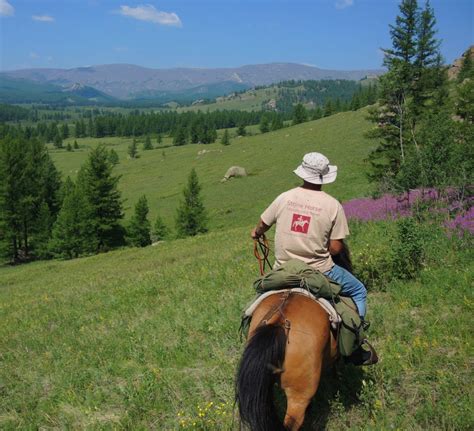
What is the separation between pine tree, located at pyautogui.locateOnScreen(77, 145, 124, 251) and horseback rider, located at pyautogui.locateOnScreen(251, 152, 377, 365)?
1897 inches

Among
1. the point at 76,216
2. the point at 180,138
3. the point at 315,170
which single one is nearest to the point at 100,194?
the point at 76,216

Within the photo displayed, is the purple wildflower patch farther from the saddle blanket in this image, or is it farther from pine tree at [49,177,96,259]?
pine tree at [49,177,96,259]

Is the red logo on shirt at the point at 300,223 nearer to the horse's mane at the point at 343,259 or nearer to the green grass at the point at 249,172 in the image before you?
the horse's mane at the point at 343,259

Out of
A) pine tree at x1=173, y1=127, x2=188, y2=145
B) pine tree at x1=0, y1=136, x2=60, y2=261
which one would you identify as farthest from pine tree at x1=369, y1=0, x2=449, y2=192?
pine tree at x1=173, y1=127, x2=188, y2=145

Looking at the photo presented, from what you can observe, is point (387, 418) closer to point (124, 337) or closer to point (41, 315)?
point (124, 337)

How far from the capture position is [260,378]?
4.00 meters

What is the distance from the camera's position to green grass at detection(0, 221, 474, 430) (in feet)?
17.0

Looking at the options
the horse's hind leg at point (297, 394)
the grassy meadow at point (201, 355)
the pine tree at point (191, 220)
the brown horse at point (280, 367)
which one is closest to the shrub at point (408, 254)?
the grassy meadow at point (201, 355)

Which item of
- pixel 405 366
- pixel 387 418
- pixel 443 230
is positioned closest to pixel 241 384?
pixel 387 418

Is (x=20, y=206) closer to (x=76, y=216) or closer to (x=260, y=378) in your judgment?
(x=76, y=216)

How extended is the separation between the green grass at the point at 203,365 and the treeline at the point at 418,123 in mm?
5811

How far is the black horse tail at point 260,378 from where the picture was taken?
157 inches

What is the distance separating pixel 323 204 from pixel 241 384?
7.84ft

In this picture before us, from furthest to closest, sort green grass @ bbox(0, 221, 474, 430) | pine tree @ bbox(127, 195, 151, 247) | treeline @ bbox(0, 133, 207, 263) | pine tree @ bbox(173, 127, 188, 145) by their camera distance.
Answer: pine tree @ bbox(173, 127, 188, 145) → pine tree @ bbox(127, 195, 151, 247) → treeline @ bbox(0, 133, 207, 263) → green grass @ bbox(0, 221, 474, 430)
